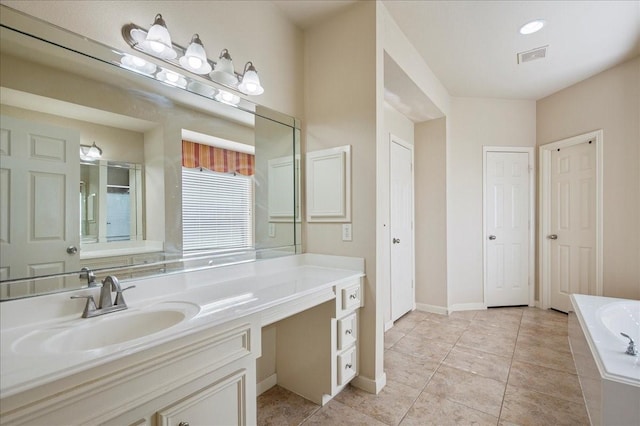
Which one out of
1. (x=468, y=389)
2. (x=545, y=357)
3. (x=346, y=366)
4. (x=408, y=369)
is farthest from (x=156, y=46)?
(x=545, y=357)

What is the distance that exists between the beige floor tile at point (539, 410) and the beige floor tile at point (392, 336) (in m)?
0.98

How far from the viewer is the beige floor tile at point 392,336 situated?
2.76 meters

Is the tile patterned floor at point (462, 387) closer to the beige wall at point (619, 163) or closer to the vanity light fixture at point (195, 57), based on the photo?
the beige wall at point (619, 163)

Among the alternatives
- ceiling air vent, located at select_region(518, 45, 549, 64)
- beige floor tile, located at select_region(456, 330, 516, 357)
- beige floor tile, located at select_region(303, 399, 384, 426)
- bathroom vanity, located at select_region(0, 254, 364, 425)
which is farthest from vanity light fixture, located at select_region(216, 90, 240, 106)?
beige floor tile, located at select_region(456, 330, 516, 357)

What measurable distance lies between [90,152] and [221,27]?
1.04 meters

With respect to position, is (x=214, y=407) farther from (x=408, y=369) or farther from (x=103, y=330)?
(x=408, y=369)

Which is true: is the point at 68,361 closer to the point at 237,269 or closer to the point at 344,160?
the point at 237,269

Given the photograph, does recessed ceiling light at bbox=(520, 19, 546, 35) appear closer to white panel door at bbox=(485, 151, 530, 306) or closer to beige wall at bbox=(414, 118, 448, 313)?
beige wall at bbox=(414, 118, 448, 313)

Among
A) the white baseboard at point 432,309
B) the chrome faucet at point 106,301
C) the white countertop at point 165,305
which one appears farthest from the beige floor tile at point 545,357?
the chrome faucet at point 106,301

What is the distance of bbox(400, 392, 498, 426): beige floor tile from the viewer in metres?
1.70

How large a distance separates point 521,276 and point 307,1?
3.96 meters

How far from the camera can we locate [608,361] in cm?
140

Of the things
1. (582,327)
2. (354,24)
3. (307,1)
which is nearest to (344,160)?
(354,24)

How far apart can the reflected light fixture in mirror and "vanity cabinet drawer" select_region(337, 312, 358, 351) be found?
61.3 inches
